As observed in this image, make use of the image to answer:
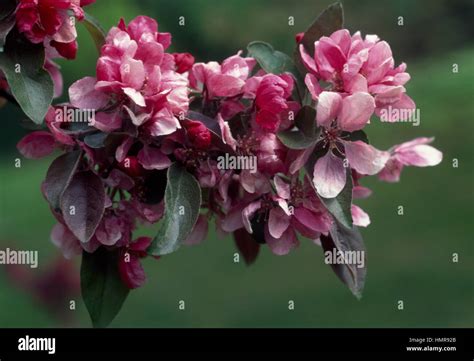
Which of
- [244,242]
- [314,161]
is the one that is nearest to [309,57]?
[314,161]

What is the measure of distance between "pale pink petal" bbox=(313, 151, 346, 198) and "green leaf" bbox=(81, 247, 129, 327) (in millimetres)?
221

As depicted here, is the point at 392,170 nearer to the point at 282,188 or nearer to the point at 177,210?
the point at 282,188

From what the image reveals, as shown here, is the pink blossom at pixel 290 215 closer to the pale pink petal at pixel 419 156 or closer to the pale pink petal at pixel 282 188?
the pale pink petal at pixel 282 188

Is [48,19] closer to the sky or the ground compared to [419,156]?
closer to the sky

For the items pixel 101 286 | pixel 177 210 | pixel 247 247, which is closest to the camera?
pixel 177 210

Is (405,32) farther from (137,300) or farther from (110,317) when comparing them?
(110,317)

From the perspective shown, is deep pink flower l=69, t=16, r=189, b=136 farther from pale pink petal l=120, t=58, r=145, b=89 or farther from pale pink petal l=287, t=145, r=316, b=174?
pale pink petal l=287, t=145, r=316, b=174

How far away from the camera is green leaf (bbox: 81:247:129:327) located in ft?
2.52

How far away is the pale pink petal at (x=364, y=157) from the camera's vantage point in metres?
0.70

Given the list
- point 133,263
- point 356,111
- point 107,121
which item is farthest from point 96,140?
point 356,111

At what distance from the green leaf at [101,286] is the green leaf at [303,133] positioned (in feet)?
0.68

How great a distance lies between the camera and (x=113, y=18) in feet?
8.85

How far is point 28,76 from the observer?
0.70m

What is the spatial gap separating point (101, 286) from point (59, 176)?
5.2 inches
